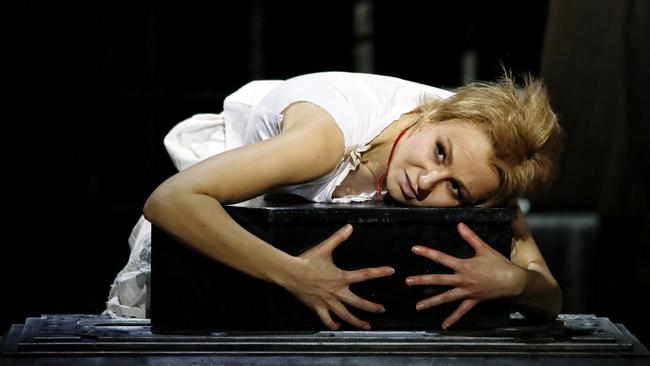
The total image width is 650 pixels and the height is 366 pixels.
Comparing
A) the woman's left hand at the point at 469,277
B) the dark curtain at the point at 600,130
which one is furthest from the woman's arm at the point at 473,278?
the dark curtain at the point at 600,130

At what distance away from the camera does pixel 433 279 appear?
7.70 ft

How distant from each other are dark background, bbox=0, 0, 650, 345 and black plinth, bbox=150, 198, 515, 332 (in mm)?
2508

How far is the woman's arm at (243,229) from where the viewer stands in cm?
228

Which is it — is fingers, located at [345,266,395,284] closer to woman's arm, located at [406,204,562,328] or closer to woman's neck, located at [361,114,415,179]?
woman's arm, located at [406,204,562,328]

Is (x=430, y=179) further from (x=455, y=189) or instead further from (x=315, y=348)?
(x=315, y=348)

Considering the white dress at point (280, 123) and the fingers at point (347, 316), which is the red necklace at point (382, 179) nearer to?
the white dress at point (280, 123)

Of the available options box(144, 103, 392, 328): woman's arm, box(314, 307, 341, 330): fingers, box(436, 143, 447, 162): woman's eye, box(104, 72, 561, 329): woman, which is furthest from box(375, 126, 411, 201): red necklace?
box(314, 307, 341, 330): fingers

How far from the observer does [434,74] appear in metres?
5.95

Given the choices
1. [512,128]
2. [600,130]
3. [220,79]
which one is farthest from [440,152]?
[220,79]

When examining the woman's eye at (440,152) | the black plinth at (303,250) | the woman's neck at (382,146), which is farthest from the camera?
the woman's neck at (382,146)

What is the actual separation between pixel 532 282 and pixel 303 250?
510 mm

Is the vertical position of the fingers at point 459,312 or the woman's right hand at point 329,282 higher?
the woman's right hand at point 329,282

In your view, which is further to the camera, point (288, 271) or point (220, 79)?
point (220, 79)

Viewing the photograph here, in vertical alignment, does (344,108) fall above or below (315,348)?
above
